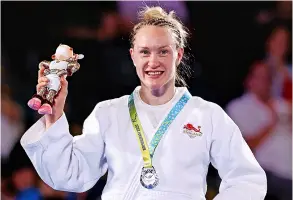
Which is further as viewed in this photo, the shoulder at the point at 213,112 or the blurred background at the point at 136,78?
the blurred background at the point at 136,78

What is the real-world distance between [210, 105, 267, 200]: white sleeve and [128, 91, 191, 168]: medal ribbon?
148 millimetres

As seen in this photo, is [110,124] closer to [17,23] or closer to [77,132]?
[77,132]

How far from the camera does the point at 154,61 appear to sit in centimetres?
225

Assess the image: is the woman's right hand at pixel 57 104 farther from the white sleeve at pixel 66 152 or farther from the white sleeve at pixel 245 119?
the white sleeve at pixel 245 119

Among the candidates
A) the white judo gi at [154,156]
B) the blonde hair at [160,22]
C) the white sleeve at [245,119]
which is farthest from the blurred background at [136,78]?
the white judo gi at [154,156]

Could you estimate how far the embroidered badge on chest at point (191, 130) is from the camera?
7.36 feet

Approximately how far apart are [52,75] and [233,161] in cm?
78

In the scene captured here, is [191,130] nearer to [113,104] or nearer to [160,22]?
[113,104]

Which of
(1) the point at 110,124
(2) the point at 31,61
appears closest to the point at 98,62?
(2) the point at 31,61

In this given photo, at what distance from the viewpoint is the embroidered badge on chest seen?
2244 millimetres

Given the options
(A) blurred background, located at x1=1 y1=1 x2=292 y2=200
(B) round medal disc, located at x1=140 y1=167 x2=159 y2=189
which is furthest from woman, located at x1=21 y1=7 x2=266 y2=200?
(A) blurred background, located at x1=1 y1=1 x2=292 y2=200

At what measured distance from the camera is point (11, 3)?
402 centimetres

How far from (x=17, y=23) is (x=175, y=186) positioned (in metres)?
2.24

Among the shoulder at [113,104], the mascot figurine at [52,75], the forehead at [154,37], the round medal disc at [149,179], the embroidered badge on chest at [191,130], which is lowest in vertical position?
the round medal disc at [149,179]
